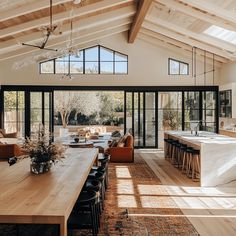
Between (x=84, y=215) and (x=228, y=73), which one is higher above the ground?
(x=228, y=73)

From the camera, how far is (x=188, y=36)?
11133 millimetres

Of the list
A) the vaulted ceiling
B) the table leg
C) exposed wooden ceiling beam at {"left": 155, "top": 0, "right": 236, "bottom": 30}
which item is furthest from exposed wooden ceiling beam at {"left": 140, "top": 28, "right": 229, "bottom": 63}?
the table leg

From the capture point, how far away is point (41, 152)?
12.7 feet

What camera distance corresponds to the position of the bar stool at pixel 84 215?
3.42 meters

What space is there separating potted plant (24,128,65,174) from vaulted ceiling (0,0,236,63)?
127 inches

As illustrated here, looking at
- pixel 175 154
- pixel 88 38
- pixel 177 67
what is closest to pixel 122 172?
pixel 175 154

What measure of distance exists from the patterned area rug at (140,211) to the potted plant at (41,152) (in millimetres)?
972

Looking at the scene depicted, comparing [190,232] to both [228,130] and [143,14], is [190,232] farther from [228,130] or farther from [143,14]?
[228,130]

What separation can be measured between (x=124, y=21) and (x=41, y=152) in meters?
8.51

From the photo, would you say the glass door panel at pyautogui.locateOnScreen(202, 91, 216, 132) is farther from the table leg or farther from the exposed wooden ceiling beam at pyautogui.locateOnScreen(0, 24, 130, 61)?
the table leg

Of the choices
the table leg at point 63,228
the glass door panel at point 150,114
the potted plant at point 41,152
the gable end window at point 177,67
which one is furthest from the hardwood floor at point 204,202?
the gable end window at point 177,67

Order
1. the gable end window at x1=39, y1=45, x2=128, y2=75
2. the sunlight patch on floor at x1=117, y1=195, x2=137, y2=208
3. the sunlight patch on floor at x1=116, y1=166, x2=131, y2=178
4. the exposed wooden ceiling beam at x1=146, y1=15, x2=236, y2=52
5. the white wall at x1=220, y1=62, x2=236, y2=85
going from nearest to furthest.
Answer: the sunlight patch on floor at x1=117, y1=195, x2=137, y2=208 → the sunlight patch on floor at x1=116, y1=166, x2=131, y2=178 → the exposed wooden ceiling beam at x1=146, y1=15, x2=236, y2=52 → the white wall at x1=220, y1=62, x2=236, y2=85 → the gable end window at x1=39, y1=45, x2=128, y2=75

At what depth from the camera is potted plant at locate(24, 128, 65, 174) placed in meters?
3.86

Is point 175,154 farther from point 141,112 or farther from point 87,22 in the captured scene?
point 87,22
